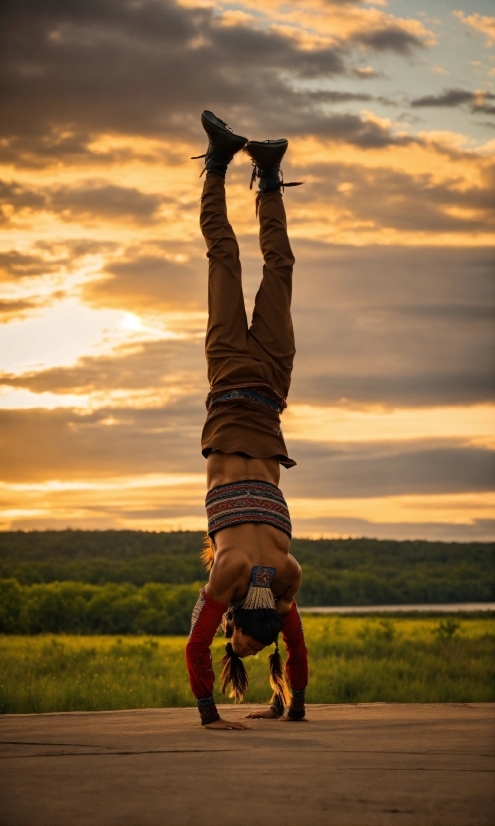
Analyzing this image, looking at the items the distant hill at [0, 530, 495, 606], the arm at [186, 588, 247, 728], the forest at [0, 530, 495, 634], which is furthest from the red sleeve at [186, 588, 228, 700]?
the distant hill at [0, 530, 495, 606]

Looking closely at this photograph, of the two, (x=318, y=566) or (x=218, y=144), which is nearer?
(x=218, y=144)

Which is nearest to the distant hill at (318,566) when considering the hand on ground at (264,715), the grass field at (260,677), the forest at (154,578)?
the forest at (154,578)

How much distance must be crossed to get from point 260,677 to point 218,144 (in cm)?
682

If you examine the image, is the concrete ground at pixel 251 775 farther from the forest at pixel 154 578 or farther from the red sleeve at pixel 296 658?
the forest at pixel 154 578

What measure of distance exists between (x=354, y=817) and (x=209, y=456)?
3136 mm

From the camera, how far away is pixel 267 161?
21.8 ft

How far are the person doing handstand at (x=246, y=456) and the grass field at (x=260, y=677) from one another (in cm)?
271

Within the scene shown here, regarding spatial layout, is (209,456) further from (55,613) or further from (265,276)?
(55,613)

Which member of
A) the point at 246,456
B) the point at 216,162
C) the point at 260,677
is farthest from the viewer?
the point at 260,677

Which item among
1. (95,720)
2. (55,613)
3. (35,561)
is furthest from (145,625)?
(95,720)

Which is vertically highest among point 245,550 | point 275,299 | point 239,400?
point 275,299

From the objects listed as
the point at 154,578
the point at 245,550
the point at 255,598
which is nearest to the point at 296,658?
the point at 255,598

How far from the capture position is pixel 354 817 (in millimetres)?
3072

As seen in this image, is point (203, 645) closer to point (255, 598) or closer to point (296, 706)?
point (255, 598)
